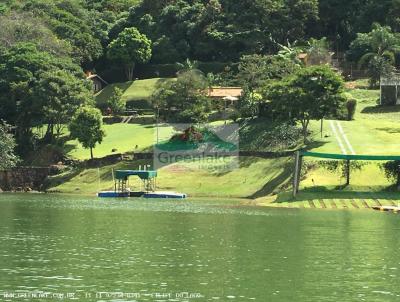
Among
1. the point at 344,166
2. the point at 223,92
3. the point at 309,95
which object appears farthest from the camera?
the point at 223,92

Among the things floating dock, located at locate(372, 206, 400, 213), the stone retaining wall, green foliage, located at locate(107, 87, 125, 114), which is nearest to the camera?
floating dock, located at locate(372, 206, 400, 213)

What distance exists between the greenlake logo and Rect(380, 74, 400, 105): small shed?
24.1 metres


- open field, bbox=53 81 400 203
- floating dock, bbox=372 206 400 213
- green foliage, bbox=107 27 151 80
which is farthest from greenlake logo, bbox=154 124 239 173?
green foliage, bbox=107 27 151 80

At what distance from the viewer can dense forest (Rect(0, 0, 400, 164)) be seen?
124250mm

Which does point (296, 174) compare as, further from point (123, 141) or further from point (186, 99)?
point (123, 141)

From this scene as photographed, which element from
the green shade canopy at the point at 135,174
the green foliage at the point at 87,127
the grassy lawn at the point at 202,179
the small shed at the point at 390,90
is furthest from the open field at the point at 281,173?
the green shade canopy at the point at 135,174

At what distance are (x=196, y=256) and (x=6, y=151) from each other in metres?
73.0

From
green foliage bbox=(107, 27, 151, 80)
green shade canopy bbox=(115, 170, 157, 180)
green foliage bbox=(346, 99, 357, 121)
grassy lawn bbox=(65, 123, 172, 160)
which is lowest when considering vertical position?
green shade canopy bbox=(115, 170, 157, 180)

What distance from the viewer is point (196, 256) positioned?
41.9m

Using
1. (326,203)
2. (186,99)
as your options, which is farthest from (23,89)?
(326,203)

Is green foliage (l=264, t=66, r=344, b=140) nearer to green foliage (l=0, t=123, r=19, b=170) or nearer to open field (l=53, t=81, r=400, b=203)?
open field (l=53, t=81, r=400, b=203)

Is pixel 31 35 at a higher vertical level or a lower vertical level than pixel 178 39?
lower

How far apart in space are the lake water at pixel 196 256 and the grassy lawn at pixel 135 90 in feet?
255

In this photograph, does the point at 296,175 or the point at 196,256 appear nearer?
the point at 196,256
